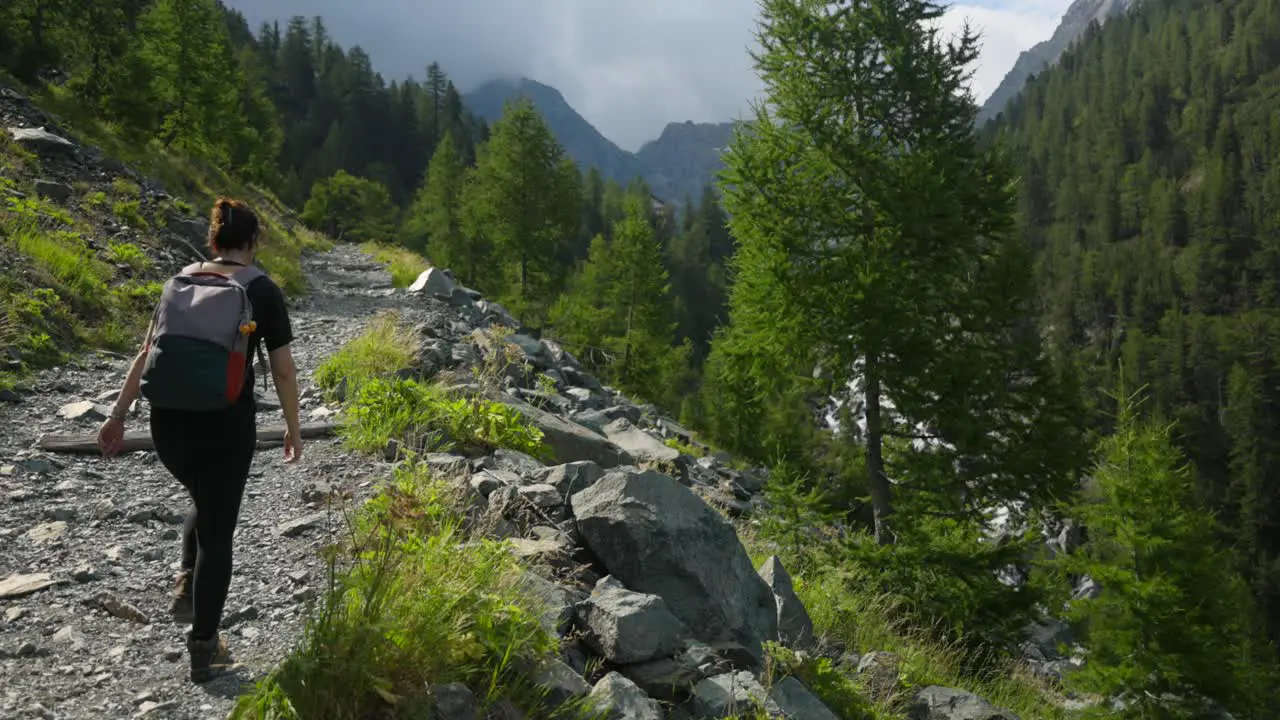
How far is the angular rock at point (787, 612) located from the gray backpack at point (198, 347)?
13.5ft

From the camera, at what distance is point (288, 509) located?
5852 millimetres

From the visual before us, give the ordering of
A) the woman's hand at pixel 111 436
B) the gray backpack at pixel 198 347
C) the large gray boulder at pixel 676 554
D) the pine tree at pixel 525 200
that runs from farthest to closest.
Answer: the pine tree at pixel 525 200 → the large gray boulder at pixel 676 554 → the woman's hand at pixel 111 436 → the gray backpack at pixel 198 347

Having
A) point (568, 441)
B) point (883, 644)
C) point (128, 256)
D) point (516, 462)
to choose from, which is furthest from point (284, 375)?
point (128, 256)

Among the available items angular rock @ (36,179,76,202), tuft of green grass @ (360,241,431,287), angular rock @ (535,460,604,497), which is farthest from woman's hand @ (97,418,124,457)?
tuft of green grass @ (360,241,431,287)

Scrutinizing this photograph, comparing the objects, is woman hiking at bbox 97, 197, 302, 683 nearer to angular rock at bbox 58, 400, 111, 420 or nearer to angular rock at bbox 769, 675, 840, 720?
angular rock at bbox 769, 675, 840, 720

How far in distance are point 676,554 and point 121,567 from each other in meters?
3.49

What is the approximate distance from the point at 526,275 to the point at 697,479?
2397 cm

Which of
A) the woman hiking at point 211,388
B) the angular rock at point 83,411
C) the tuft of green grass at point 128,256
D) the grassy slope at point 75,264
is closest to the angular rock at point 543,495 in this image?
the woman hiking at point 211,388

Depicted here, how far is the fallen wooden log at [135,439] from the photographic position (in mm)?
6691

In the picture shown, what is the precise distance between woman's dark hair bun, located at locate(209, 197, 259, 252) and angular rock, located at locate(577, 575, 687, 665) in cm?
262

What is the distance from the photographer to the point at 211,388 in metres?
3.42

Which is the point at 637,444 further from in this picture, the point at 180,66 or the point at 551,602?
the point at 180,66

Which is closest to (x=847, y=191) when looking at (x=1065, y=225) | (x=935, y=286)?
(x=935, y=286)

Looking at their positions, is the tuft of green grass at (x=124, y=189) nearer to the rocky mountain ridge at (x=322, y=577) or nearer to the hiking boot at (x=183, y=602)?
the rocky mountain ridge at (x=322, y=577)
